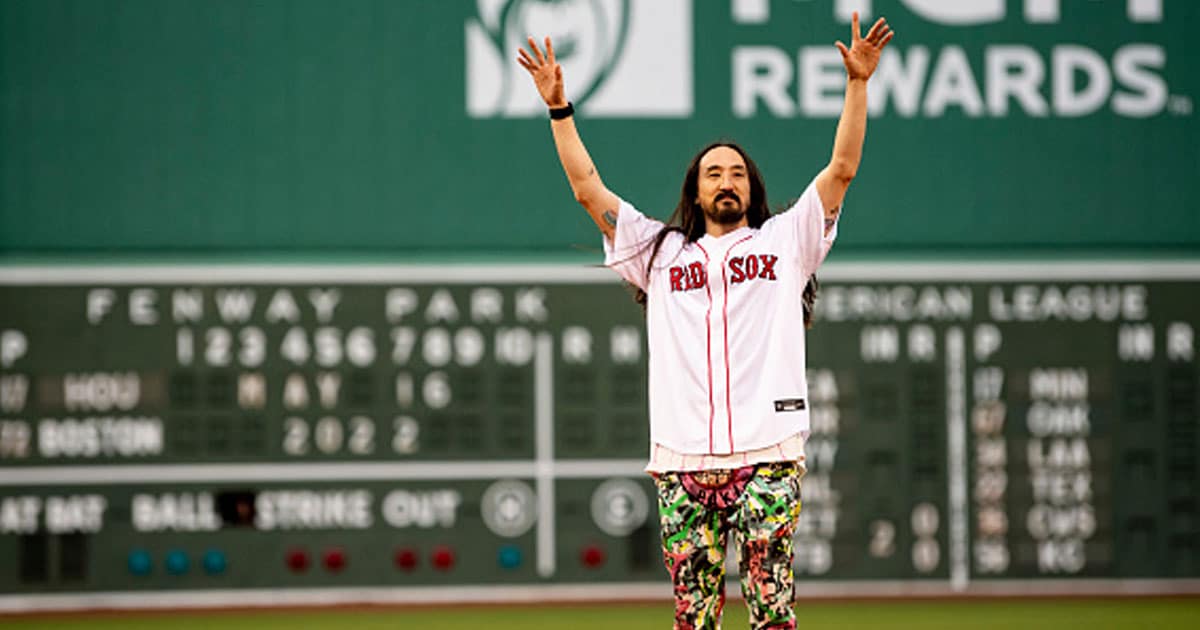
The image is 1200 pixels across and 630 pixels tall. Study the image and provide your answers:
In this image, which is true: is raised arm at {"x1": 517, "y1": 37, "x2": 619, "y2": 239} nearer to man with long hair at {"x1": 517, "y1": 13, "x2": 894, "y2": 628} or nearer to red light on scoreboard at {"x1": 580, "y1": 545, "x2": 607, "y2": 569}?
man with long hair at {"x1": 517, "y1": 13, "x2": 894, "y2": 628}

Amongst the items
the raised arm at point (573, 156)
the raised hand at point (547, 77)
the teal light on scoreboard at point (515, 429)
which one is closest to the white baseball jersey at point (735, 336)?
the raised arm at point (573, 156)

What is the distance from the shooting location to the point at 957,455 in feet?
21.3

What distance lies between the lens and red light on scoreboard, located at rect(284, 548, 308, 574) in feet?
21.0

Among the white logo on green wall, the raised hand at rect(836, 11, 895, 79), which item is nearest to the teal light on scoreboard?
the white logo on green wall

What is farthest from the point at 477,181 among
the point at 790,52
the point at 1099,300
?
the point at 1099,300

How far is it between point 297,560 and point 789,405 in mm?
3620

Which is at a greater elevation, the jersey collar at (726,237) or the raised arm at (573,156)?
the raised arm at (573,156)

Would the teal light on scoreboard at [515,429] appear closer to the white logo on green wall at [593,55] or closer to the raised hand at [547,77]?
the white logo on green wall at [593,55]

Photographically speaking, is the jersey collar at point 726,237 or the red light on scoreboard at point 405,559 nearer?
the jersey collar at point 726,237

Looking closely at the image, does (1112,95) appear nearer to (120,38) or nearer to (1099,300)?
(1099,300)

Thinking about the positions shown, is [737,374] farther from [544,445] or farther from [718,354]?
[544,445]

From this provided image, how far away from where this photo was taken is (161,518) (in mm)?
6375

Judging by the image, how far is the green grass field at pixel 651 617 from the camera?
613 centimetres

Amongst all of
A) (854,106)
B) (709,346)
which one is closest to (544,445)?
(709,346)
